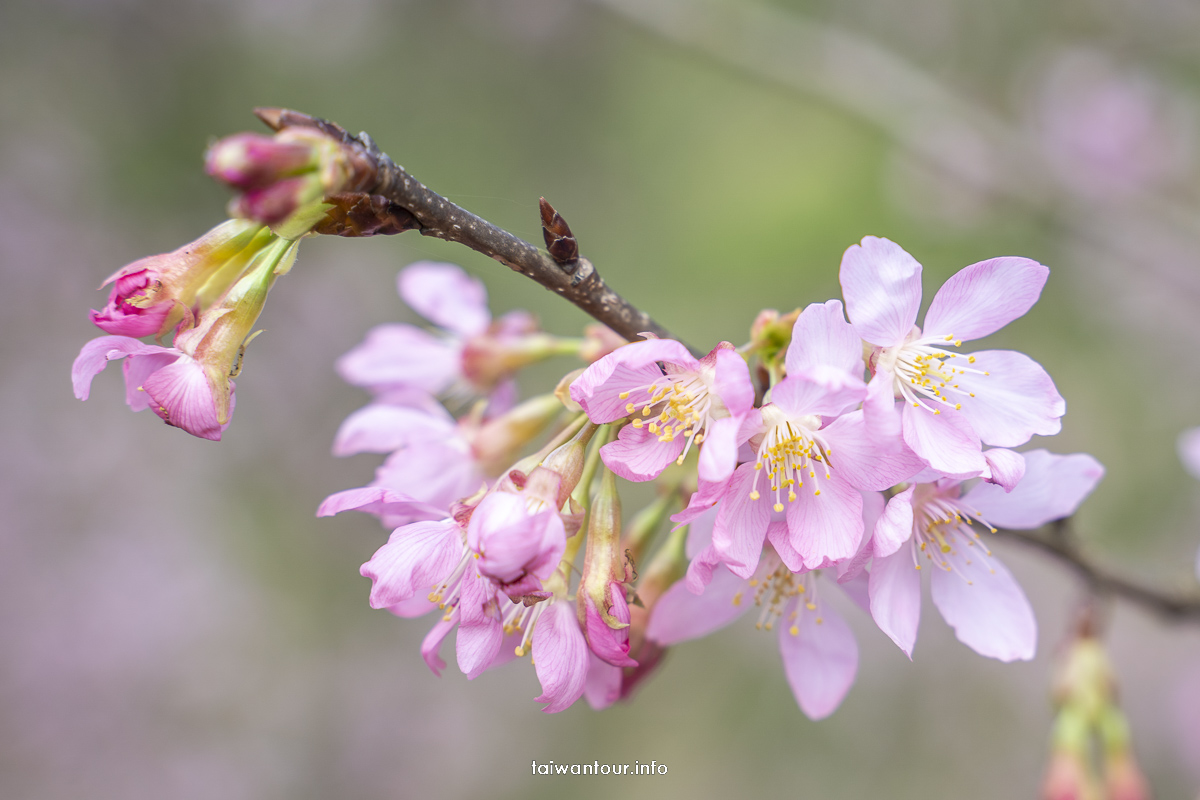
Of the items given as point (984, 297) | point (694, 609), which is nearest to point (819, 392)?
point (984, 297)

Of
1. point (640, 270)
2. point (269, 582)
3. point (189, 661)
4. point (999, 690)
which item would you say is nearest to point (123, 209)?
point (269, 582)

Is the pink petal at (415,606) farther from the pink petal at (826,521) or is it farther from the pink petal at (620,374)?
the pink petal at (826,521)

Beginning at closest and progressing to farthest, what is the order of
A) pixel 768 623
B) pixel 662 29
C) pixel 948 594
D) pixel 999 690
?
pixel 948 594, pixel 768 623, pixel 662 29, pixel 999 690

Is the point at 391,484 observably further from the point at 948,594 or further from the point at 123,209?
the point at 123,209

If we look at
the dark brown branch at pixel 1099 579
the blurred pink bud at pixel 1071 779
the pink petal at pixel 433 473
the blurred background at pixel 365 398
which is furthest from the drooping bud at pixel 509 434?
the blurred background at pixel 365 398

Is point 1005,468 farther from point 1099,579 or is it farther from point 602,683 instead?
point 1099,579
